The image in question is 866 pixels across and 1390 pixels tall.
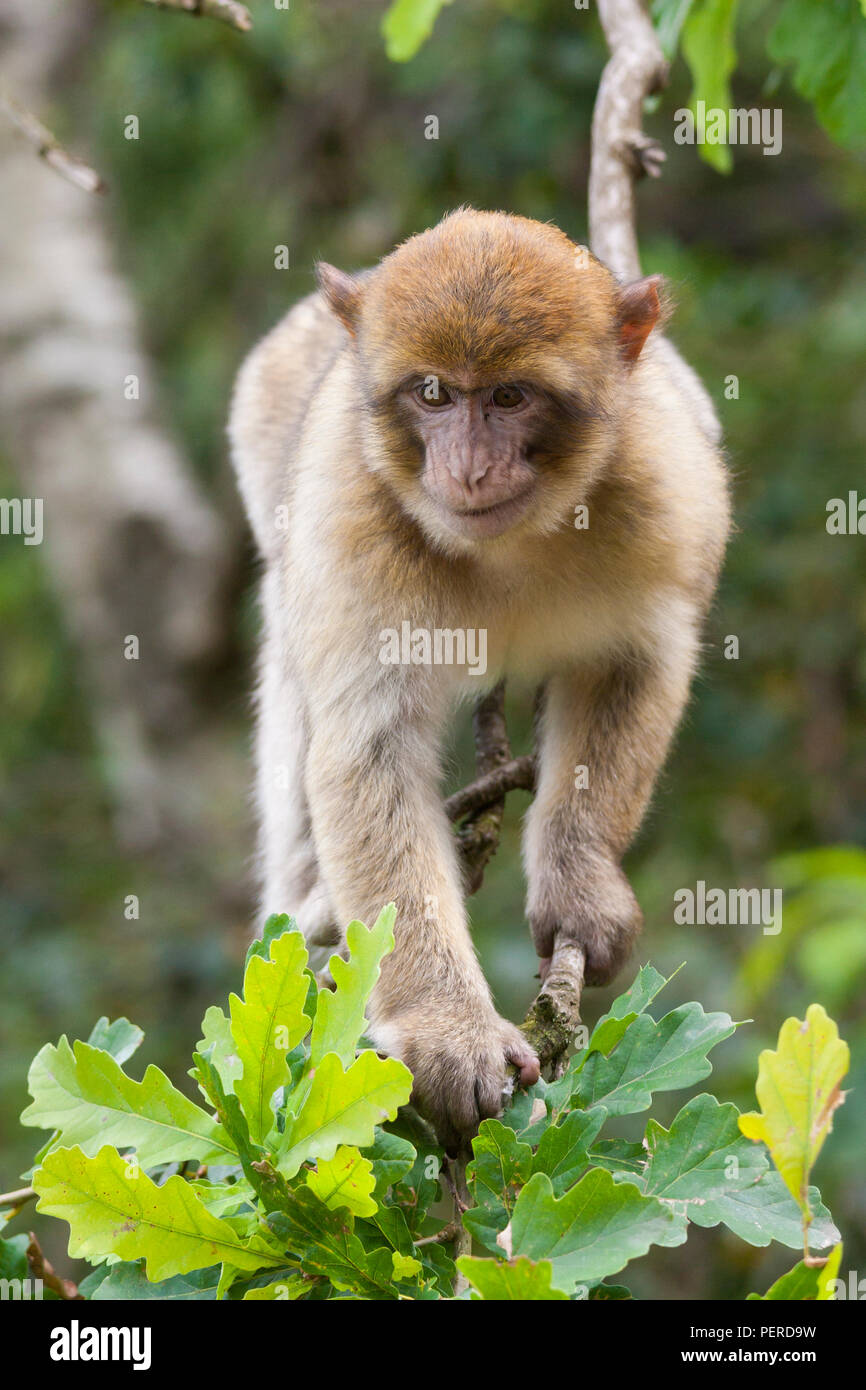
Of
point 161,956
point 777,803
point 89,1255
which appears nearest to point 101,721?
point 161,956

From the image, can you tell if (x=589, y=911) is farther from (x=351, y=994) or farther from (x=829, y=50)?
(x=829, y=50)

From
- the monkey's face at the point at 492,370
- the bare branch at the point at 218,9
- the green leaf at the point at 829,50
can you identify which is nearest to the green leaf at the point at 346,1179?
the monkey's face at the point at 492,370

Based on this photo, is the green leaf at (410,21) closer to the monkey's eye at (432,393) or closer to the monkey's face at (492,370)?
the monkey's face at (492,370)

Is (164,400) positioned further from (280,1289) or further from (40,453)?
(280,1289)

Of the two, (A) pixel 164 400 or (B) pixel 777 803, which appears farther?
(A) pixel 164 400

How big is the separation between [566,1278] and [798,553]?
6.24 meters

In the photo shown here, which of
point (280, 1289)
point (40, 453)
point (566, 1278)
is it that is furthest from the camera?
point (40, 453)

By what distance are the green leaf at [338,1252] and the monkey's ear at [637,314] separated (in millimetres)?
2345

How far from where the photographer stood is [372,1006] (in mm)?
3604

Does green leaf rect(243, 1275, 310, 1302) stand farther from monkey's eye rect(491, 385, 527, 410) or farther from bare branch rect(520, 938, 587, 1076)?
monkey's eye rect(491, 385, 527, 410)

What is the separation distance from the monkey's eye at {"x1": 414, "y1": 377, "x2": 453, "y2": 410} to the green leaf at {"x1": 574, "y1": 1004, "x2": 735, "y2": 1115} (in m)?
1.64

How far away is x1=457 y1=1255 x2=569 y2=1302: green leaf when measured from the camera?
1.90 metres

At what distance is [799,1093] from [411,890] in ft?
5.63

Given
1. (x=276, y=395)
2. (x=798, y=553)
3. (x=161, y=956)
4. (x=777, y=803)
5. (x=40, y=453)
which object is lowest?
(x=161, y=956)
